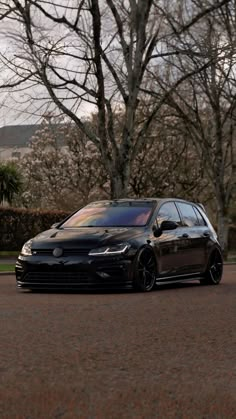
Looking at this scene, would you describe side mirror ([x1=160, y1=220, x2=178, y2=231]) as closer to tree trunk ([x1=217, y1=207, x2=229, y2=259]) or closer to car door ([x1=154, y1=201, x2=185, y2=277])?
car door ([x1=154, y1=201, x2=185, y2=277])

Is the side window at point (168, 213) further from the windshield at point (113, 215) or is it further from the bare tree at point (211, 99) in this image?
the bare tree at point (211, 99)

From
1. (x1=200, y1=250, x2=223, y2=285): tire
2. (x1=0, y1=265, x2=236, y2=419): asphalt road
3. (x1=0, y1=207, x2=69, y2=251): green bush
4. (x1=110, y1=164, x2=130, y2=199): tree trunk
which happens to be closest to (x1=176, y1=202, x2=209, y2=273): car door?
(x1=200, y1=250, x2=223, y2=285): tire

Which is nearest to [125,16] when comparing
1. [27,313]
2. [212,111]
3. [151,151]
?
[212,111]

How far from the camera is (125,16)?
2755 centimetres

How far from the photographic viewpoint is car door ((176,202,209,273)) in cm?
1521

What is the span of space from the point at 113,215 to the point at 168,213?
1.06 metres

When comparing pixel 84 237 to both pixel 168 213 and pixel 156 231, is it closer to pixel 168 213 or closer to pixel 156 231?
pixel 156 231

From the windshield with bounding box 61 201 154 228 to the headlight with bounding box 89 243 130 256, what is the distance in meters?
0.86

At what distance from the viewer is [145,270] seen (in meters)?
13.8

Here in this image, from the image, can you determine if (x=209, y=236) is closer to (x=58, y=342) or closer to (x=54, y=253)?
(x=54, y=253)

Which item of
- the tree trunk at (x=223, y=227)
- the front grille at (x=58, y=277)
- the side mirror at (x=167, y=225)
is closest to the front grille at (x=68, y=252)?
the front grille at (x=58, y=277)

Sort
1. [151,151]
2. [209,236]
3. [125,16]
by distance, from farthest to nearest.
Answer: [151,151] → [125,16] → [209,236]

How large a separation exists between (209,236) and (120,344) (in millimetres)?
8294

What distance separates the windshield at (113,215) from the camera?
14.3 metres
